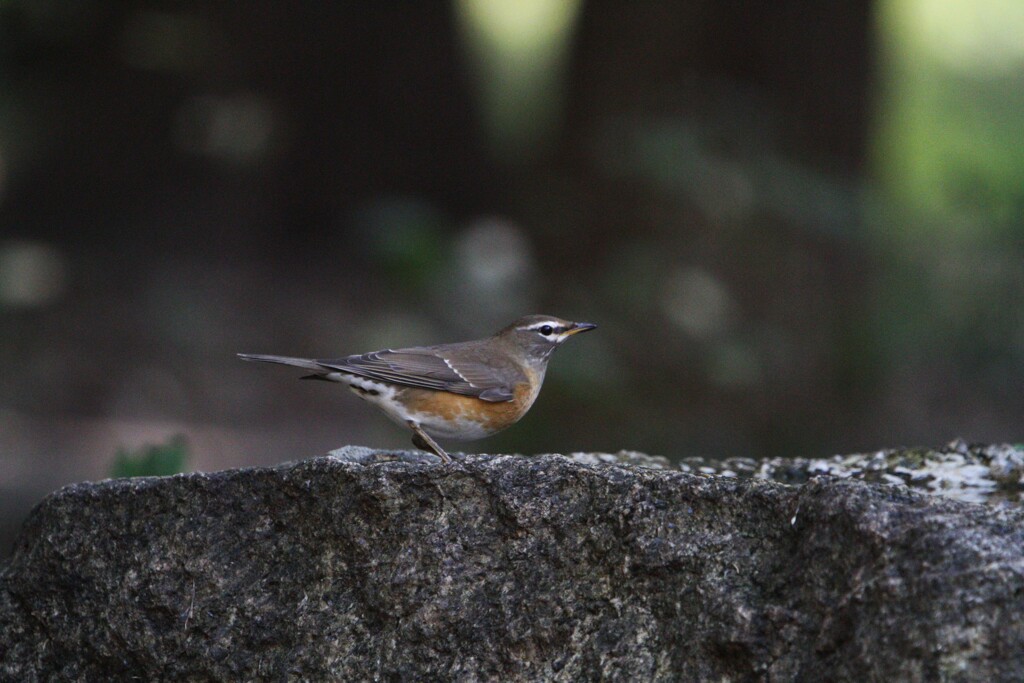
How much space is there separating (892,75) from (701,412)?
407 cm

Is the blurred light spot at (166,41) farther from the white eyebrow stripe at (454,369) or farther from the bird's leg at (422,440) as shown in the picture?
the bird's leg at (422,440)

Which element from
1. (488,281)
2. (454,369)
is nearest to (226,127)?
(488,281)

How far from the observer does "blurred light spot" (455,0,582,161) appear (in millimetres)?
14188

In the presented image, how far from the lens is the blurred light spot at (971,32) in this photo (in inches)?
558

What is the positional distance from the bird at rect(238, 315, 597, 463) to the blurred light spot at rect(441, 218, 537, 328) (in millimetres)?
2598

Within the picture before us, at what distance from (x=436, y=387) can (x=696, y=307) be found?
13.7ft

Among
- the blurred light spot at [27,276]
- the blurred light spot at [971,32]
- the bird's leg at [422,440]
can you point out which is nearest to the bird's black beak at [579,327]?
the bird's leg at [422,440]

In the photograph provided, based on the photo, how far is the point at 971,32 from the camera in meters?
15.1

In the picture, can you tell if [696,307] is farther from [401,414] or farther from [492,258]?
[401,414]

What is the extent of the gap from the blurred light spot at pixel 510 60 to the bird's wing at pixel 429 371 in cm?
788

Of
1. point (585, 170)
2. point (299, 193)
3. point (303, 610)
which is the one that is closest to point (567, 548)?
point (303, 610)

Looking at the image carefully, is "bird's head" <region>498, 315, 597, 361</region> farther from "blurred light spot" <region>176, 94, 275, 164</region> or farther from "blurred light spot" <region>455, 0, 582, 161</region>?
"blurred light spot" <region>176, 94, 275, 164</region>

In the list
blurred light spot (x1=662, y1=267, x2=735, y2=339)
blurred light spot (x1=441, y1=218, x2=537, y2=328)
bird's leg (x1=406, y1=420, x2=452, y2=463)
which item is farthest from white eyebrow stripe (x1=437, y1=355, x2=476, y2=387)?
blurred light spot (x1=662, y1=267, x2=735, y2=339)

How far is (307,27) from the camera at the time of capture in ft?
47.4
